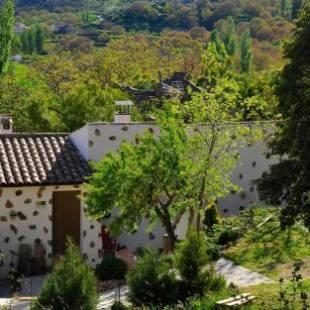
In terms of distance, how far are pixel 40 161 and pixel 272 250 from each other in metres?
6.86

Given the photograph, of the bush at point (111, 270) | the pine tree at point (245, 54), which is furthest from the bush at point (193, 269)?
the pine tree at point (245, 54)

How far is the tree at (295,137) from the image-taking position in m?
11.4

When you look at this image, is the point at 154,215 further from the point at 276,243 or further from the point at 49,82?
the point at 49,82

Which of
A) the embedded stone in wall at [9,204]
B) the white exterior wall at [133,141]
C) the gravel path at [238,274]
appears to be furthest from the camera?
the white exterior wall at [133,141]

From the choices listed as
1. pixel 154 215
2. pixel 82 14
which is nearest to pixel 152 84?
pixel 154 215

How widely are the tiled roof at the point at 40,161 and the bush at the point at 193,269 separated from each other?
20.4 feet

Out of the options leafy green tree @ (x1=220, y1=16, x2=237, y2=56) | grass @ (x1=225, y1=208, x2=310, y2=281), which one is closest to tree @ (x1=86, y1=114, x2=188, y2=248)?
grass @ (x1=225, y1=208, x2=310, y2=281)

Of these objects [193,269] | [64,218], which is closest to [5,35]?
[64,218]

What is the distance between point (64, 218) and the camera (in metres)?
18.9

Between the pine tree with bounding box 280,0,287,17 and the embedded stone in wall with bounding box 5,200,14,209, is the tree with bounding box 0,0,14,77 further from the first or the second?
the pine tree with bounding box 280,0,287,17

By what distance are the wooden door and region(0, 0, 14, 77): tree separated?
38.7 metres

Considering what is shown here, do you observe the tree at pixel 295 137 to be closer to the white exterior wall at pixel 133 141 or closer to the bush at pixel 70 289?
the bush at pixel 70 289

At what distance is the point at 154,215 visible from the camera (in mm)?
17141

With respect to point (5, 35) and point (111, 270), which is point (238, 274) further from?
point (5, 35)
